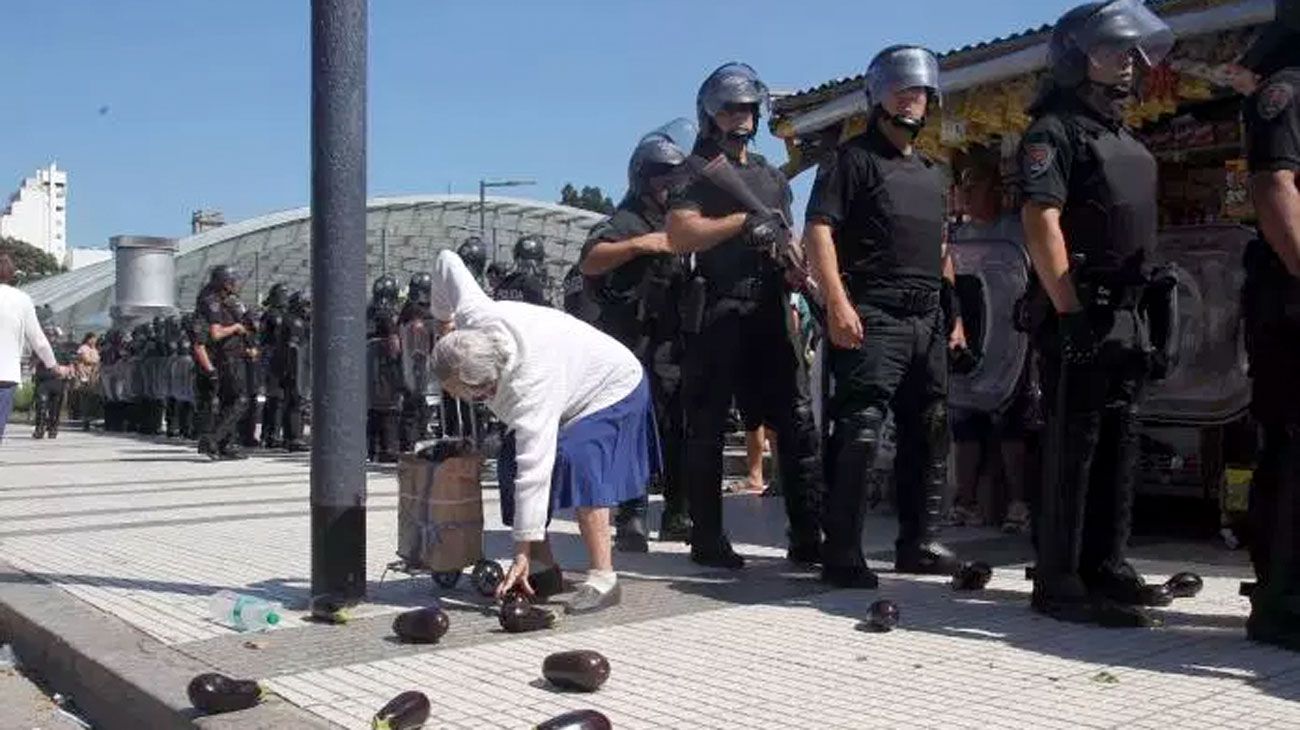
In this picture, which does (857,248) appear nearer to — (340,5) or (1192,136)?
(340,5)

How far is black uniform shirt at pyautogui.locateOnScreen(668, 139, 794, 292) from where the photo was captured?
242 inches

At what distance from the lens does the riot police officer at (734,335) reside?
6.16 m

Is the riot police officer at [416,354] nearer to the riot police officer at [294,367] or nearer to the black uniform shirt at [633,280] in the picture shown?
the riot police officer at [294,367]

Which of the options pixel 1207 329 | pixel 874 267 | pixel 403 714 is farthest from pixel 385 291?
pixel 403 714

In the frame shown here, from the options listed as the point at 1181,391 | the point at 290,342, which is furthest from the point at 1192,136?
the point at 290,342

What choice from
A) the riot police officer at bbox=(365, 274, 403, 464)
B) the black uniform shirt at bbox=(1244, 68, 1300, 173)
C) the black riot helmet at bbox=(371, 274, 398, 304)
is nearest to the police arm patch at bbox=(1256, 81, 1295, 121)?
the black uniform shirt at bbox=(1244, 68, 1300, 173)

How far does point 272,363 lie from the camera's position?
16.4 m

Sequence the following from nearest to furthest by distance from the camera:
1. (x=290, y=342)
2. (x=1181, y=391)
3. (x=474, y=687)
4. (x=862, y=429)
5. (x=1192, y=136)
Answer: (x=474, y=687)
(x=862, y=429)
(x=1181, y=391)
(x=1192, y=136)
(x=290, y=342)

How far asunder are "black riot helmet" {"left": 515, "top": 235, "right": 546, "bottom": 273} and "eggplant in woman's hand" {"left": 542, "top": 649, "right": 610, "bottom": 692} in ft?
22.9

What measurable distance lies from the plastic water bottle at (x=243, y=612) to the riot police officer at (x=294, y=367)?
36.0 ft

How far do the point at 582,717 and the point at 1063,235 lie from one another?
2568mm

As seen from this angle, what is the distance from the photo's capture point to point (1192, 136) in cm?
780

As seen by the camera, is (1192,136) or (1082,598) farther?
(1192,136)

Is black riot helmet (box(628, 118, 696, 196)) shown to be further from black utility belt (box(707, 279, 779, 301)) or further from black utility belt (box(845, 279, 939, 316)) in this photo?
black utility belt (box(845, 279, 939, 316))
